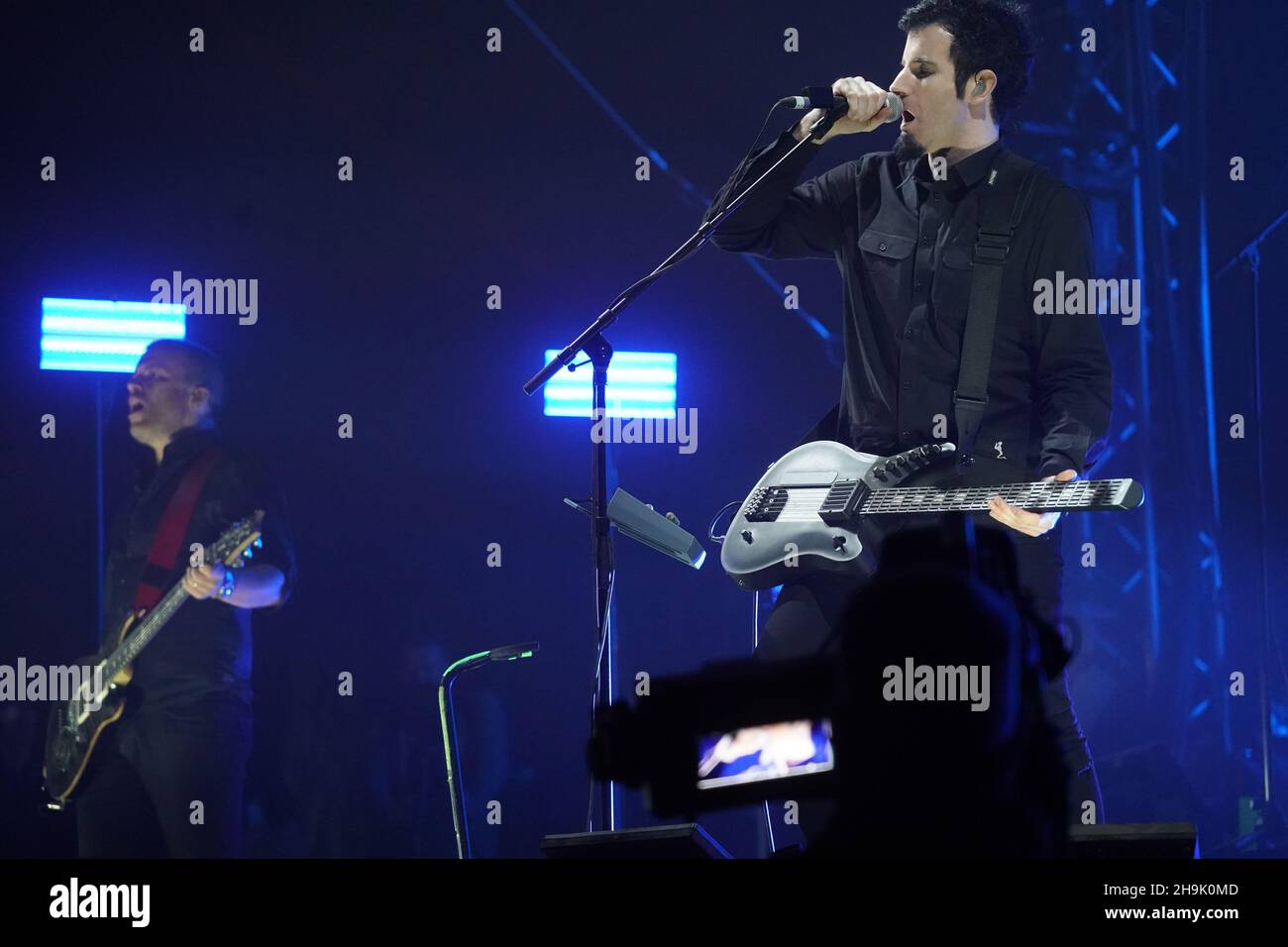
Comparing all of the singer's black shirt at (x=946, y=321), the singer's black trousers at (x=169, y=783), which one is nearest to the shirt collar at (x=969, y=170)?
the singer's black shirt at (x=946, y=321)

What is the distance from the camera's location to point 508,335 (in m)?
4.67

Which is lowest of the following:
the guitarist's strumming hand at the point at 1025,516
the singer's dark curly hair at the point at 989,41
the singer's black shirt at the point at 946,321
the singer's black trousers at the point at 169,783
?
the singer's black trousers at the point at 169,783

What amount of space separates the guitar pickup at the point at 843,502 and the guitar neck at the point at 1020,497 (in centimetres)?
2

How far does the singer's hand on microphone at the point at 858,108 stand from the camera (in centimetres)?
299

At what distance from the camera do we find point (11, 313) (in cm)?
430

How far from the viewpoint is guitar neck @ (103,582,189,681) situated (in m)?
3.89

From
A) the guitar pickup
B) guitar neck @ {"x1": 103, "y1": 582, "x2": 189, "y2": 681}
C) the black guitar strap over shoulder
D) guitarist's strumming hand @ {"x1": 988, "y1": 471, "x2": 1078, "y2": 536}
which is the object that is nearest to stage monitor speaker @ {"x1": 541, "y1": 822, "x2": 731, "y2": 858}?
the guitar pickup

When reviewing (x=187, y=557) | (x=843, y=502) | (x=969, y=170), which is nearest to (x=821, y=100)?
(x=969, y=170)

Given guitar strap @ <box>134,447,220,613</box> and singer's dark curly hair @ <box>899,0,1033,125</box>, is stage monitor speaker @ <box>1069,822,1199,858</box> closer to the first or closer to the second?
singer's dark curly hair @ <box>899,0,1033,125</box>

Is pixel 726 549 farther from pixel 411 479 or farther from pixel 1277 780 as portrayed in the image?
pixel 1277 780

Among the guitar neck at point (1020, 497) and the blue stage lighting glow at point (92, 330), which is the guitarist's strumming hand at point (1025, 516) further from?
the blue stage lighting glow at point (92, 330)

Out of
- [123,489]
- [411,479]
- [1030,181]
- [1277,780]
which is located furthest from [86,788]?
[1277,780]

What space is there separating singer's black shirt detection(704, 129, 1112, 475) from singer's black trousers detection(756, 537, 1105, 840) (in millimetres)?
223
